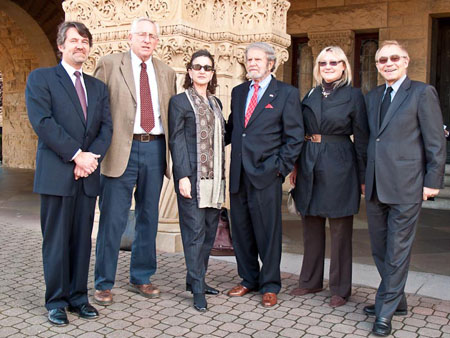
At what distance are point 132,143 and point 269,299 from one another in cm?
155

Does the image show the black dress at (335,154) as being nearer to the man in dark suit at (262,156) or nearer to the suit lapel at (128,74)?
the man in dark suit at (262,156)

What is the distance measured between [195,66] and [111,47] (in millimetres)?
2185

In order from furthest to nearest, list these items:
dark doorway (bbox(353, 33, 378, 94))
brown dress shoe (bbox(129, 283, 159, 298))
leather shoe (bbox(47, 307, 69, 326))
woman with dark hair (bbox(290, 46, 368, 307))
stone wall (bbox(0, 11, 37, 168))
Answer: stone wall (bbox(0, 11, 37, 168)) < dark doorway (bbox(353, 33, 378, 94)) < brown dress shoe (bbox(129, 283, 159, 298)) < woman with dark hair (bbox(290, 46, 368, 307)) < leather shoe (bbox(47, 307, 69, 326))

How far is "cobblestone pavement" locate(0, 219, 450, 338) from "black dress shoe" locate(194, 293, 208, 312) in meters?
0.06

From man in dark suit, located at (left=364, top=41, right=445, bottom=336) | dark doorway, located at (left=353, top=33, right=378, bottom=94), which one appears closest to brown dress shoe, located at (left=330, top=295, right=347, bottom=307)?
man in dark suit, located at (left=364, top=41, right=445, bottom=336)

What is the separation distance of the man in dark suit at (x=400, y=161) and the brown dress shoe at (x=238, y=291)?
3.40ft

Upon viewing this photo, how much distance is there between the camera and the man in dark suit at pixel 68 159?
3.74m

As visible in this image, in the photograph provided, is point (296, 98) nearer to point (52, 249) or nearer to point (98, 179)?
point (98, 179)

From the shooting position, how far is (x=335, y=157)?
4203mm

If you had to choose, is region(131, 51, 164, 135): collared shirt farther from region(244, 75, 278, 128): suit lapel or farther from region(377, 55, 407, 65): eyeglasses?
region(377, 55, 407, 65): eyeglasses

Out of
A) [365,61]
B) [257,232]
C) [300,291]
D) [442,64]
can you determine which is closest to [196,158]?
[257,232]

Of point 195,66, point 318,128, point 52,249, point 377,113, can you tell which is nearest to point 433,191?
point 377,113

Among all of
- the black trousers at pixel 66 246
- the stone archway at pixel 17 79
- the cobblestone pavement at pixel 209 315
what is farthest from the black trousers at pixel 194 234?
the stone archway at pixel 17 79

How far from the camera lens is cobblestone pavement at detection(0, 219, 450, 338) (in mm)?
3684
